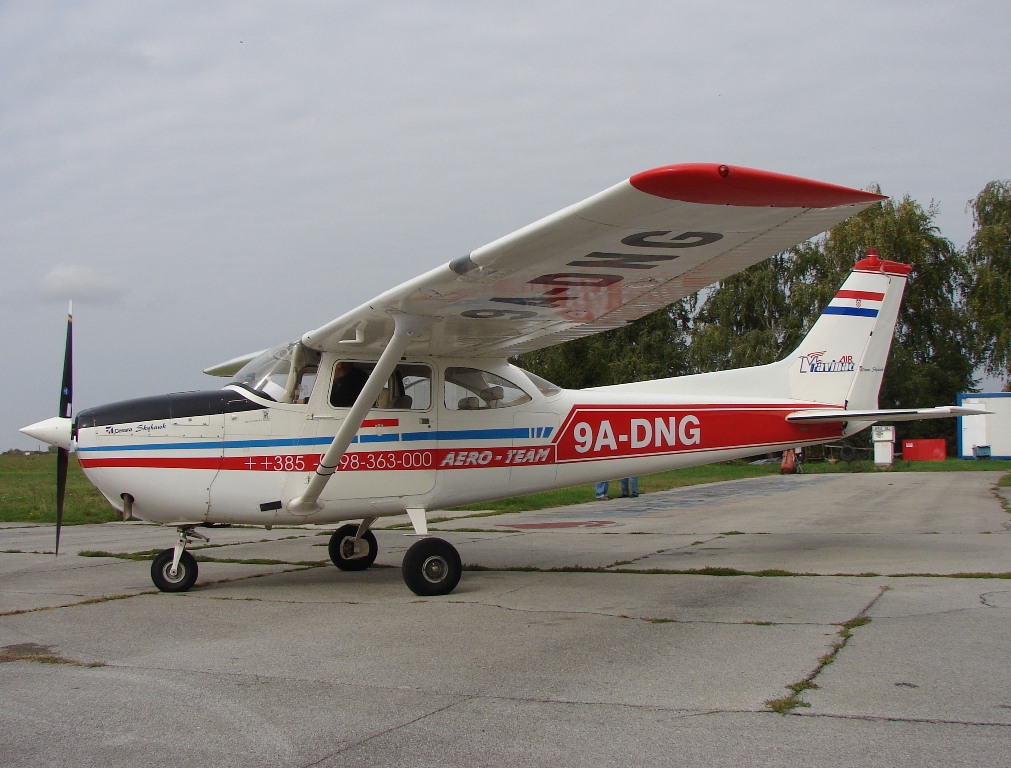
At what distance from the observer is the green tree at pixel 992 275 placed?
124 ft

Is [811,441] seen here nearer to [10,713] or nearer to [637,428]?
[637,428]

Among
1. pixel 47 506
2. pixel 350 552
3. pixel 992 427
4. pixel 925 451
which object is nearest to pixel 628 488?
pixel 350 552

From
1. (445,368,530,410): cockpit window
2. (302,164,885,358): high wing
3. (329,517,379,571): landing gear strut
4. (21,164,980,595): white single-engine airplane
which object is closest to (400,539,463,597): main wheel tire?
(21,164,980,595): white single-engine airplane

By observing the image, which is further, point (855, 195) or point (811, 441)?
point (811, 441)

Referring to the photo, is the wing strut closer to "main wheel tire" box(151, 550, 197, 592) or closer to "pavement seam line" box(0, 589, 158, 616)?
"main wheel tire" box(151, 550, 197, 592)

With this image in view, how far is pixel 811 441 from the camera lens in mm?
9969

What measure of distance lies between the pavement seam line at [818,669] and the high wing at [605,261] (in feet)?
8.26

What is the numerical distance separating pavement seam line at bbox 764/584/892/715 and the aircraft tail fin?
3972mm

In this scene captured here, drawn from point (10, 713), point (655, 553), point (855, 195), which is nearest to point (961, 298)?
point (655, 553)

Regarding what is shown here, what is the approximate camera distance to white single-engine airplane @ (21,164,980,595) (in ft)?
18.5

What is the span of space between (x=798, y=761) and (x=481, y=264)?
3720 millimetres

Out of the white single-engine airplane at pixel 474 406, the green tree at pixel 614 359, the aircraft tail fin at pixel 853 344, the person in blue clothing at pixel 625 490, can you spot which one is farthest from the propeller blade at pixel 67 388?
the green tree at pixel 614 359

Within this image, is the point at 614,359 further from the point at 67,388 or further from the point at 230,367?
the point at 67,388

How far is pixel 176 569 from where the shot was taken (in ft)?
25.4
